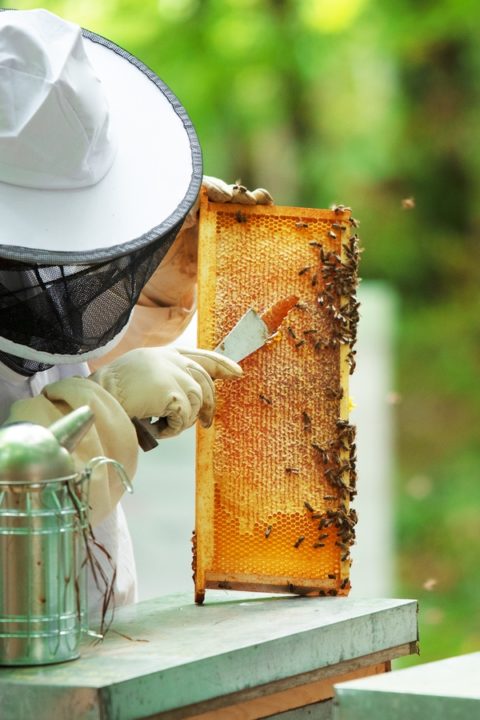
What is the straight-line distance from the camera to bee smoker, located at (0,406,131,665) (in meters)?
1.90

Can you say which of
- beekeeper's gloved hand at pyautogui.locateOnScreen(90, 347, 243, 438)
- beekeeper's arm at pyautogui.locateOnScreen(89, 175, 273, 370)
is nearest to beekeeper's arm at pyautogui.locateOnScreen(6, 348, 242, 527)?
beekeeper's gloved hand at pyautogui.locateOnScreen(90, 347, 243, 438)

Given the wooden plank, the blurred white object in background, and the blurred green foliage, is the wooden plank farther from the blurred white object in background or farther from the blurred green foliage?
the blurred green foliage

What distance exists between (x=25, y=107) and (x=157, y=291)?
918 millimetres

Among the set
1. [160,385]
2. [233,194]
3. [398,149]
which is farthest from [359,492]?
[398,149]

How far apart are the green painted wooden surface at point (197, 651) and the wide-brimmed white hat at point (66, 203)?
1.87 feet

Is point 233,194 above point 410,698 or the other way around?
above

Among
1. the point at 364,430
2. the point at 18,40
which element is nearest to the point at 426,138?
the point at 364,430

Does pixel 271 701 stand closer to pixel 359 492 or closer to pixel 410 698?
pixel 410 698

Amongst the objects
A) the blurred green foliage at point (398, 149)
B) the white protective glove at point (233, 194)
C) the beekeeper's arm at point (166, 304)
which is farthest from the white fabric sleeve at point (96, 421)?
the blurred green foliage at point (398, 149)

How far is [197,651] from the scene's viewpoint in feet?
6.53

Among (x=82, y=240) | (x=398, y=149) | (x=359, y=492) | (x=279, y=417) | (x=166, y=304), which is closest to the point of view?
(x=82, y=240)

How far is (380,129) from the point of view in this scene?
34.0 feet

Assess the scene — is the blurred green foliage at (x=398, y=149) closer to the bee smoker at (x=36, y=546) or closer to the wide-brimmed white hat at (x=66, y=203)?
the wide-brimmed white hat at (x=66, y=203)

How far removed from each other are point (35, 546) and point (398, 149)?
9.00 m
